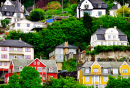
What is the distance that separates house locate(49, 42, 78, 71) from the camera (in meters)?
118

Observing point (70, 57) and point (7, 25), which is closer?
point (70, 57)

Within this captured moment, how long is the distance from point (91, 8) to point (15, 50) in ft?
101

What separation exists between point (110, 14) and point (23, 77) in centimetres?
5434

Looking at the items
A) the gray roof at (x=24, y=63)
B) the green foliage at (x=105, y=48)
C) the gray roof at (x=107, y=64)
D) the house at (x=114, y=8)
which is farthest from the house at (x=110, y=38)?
the house at (x=114, y=8)

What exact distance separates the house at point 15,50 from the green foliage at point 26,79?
18534 mm

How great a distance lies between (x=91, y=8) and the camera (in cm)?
14112

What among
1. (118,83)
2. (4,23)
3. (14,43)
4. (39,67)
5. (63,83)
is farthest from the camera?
(4,23)

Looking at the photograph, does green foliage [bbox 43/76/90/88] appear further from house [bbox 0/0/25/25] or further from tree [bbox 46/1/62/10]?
tree [bbox 46/1/62/10]

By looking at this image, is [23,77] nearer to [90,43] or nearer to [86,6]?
[90,43]

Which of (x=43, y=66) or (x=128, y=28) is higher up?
(x=128, y=28)

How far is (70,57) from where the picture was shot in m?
118

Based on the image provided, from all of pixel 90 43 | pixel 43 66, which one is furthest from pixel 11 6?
pixel 43 66

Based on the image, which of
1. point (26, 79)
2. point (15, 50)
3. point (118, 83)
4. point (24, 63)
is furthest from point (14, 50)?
point (118, 83)

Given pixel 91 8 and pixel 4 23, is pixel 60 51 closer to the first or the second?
pixel 4 23
